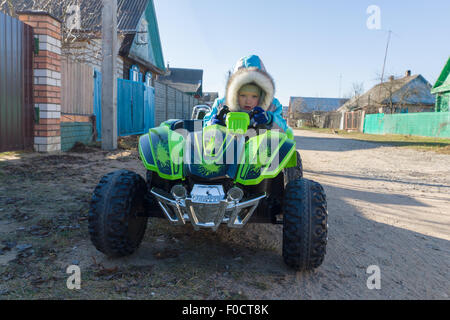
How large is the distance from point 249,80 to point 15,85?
508 cm

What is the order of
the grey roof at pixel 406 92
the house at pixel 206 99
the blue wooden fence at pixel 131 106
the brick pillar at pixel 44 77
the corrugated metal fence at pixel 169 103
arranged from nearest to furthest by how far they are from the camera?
the brick pillar at pixel 44 77, the blue wooden fence at pixel 131 106, the corrugated metal fence at pixel 169 103, the house at pixel 206 99, the grey roof at pixel 406 92

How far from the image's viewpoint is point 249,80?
3.09 m

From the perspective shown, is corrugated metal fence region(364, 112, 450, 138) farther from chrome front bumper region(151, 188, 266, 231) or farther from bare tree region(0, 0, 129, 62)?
chrome front bumper region(151, 188, 266, 231)

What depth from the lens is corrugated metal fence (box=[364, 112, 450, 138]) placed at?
65.0 feet

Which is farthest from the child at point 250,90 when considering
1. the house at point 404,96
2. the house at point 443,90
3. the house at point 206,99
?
the house at point 404,96

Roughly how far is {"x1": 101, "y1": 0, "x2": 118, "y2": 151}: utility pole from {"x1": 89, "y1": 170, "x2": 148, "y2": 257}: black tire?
6725mm

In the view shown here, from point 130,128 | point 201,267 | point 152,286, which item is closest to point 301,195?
point 201,267

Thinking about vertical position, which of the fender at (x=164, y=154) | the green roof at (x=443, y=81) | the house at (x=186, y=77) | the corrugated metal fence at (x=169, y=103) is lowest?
the fender at (x=164, y=154)

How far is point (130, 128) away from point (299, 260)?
36.0ft

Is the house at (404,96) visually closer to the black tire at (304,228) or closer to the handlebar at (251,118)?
the handlebar at (251,118)

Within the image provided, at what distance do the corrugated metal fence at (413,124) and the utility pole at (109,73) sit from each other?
19.0 metres

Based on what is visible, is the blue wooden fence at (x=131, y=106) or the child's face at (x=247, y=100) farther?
the blue wooden fence at (x=131, y=106)

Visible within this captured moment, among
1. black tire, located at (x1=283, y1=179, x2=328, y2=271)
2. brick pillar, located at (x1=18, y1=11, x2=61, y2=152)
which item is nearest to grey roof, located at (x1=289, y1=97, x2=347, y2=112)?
brick pillar, located at (x1=18, y1=11, x2=61, y2=152)

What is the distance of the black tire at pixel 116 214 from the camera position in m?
2.19
